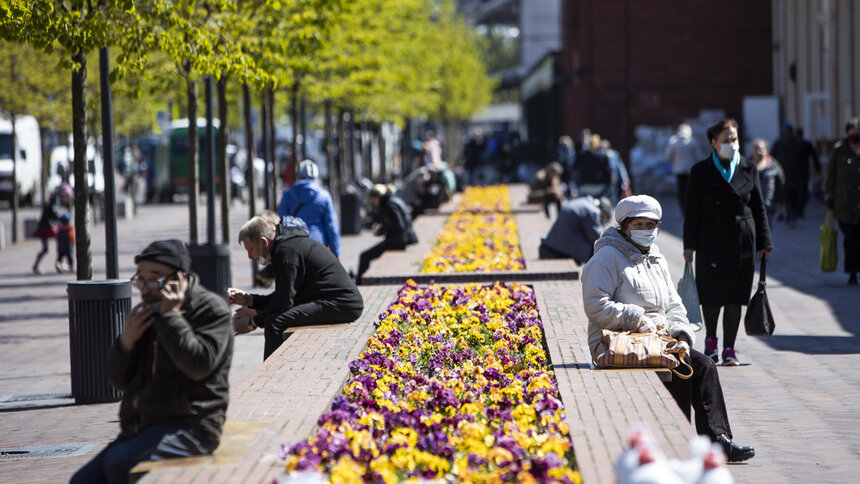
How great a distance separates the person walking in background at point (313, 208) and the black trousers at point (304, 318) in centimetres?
347

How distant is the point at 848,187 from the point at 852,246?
70cm

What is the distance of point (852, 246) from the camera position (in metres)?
14.7

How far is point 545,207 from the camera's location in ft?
82.9

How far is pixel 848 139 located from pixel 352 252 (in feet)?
30.2

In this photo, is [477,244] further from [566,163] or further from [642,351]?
[566,163]

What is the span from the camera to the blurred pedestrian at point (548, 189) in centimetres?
2548

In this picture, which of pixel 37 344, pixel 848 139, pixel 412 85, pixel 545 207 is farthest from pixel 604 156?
pixel 412 85

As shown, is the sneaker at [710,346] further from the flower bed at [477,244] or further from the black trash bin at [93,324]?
the black trash bin at [93,324]

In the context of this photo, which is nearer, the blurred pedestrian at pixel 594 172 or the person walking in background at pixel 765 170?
the person walking in background at pixel 765 170

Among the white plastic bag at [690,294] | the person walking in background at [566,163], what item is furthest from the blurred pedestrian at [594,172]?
the white plastic bag at [690,294]

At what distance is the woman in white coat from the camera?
6.97m

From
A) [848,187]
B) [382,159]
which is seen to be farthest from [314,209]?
[382,159]

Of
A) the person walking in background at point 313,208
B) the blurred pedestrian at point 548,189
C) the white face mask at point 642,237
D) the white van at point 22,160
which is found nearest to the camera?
the white face mask at point 642,237

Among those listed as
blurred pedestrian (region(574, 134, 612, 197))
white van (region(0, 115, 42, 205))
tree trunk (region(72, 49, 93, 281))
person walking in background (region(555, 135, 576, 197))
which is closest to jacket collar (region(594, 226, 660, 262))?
tree trunk (region(72, 49, 93, 281))
